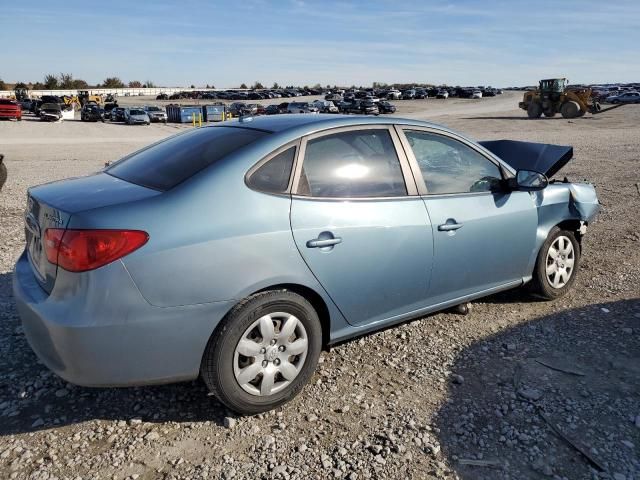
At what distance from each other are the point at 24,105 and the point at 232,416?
55953mm

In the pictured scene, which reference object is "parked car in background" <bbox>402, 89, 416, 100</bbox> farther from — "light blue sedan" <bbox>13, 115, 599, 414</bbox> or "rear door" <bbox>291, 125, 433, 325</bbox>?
"rear door" <bbox>291, 125, 433, 325</bbox>

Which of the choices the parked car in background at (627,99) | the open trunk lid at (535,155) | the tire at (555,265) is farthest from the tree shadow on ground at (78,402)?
the parked car in background at (627,99)

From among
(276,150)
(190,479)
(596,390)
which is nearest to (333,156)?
(276,150)

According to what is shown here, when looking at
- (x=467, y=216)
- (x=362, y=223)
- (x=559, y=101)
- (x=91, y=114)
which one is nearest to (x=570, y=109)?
(x=559, y=101)

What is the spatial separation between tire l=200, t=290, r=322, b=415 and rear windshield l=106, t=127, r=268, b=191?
31.6 inches

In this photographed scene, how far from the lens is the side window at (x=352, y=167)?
3.13m

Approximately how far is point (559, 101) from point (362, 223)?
3814 cm

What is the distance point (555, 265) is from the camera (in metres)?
4.56

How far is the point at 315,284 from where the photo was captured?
9.92ft

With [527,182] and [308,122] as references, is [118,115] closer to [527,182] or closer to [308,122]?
[308,122]

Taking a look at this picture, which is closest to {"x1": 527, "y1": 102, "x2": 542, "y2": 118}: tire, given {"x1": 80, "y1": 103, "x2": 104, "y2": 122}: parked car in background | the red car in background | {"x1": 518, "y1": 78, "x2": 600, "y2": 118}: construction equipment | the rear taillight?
{"x1": 518, "y1": 78, "x2": 600, "y2": 118}: construction equipment

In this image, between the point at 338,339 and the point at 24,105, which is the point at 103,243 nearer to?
the point at 338,339

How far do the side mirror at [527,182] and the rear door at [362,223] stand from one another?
0.93 m

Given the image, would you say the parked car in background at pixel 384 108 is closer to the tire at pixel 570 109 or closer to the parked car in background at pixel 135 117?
the tire at pixel 570 109
